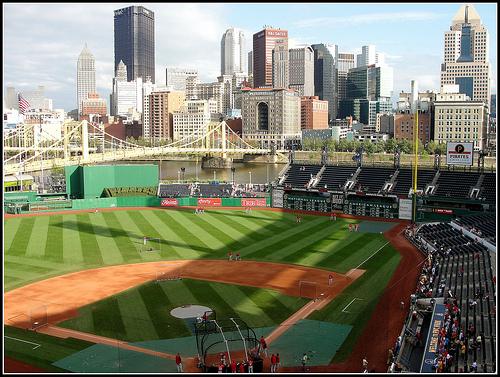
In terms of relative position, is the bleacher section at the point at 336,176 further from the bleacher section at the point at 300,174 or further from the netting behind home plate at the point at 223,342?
the netting behind home plate at the point at 223,342

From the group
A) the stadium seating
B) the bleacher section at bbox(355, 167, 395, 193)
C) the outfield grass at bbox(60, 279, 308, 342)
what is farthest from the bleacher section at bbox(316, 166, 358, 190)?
the outfield grass at bbox(60, 279, 308, 342)

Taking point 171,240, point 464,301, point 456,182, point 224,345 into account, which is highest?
point 456,182

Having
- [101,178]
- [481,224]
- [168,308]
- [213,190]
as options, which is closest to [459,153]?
[481,224]

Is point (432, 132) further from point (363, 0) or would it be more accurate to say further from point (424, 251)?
point (363, 0)

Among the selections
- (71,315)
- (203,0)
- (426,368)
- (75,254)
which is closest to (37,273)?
(75,254)

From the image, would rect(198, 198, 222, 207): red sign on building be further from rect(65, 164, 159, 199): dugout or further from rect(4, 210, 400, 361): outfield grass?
rect(65, 164, 159, 199): dugout

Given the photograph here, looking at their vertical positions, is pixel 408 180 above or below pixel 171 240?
above

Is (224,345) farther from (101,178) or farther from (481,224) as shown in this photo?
(101,178)
